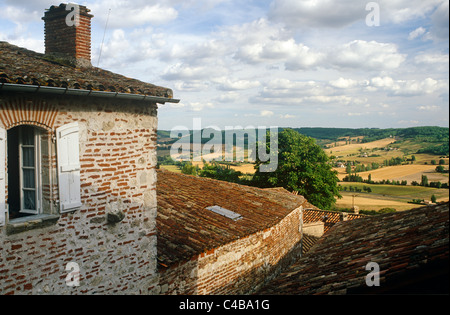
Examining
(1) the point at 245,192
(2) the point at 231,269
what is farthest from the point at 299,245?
(2) the point at 231,269

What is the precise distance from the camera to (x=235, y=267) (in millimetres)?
9305

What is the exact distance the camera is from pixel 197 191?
1341 cm

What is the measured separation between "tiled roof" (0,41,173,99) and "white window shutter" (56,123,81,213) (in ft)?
2.40

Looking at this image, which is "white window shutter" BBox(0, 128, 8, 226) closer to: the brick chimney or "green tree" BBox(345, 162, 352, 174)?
the brick chimney

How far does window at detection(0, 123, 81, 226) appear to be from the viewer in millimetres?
5352

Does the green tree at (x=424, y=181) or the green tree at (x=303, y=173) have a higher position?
the green tree at (x=303, y=173)

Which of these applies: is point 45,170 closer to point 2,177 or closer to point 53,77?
point 2,177

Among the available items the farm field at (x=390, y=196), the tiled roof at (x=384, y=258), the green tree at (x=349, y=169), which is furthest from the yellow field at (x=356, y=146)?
the tiled roof at (x=384, y=258)

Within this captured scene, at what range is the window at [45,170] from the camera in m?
5.35

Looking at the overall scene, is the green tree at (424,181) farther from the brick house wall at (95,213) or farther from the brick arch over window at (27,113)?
the brick arch over window at (27,113)

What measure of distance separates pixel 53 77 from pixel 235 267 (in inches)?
260

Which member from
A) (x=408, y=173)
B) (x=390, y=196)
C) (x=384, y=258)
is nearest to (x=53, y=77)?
(x=384, y=258)

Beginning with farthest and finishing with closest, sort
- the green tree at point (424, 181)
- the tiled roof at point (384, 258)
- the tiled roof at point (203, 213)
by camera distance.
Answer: the green tree at point (424, 181) < the tiled roof at point (203, 213) < the tiled roof at point (384, 258)

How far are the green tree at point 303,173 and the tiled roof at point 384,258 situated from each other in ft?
77.9
